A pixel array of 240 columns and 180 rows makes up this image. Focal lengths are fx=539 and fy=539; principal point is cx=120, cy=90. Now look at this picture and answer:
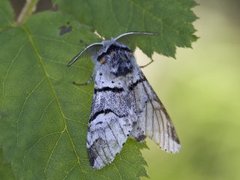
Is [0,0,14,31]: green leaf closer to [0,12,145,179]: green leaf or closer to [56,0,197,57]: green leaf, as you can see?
[0,12,145,179]: green leaf

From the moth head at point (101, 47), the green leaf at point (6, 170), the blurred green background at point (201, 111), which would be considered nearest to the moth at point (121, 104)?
the moth head at point (101, 47)

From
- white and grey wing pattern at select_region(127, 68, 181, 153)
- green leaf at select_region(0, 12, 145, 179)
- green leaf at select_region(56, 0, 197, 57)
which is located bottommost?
white and grey wing pattern at select_region(127, 68, 181, 153)

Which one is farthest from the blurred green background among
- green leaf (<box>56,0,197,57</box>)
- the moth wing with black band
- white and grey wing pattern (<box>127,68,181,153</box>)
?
green leaf (<box>56,0,197,57</box>)

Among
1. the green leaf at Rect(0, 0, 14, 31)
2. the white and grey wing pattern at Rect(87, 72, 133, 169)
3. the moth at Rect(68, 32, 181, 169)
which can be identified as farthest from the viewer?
the green leaf at Rect(0, 0, 14, 31)

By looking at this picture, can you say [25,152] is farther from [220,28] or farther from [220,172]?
[220,28]

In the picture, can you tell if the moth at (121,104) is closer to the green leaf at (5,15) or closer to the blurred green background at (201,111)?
the green leaf at (5,15)

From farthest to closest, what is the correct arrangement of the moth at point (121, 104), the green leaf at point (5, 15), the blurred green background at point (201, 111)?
the blurred green background at point (201, 111) < the green leaf at point (5, 15) < the moth at point (121, 104)

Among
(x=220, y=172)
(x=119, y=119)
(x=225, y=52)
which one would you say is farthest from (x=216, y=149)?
(x=119, y=119)

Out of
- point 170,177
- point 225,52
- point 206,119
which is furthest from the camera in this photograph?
point 225,52
